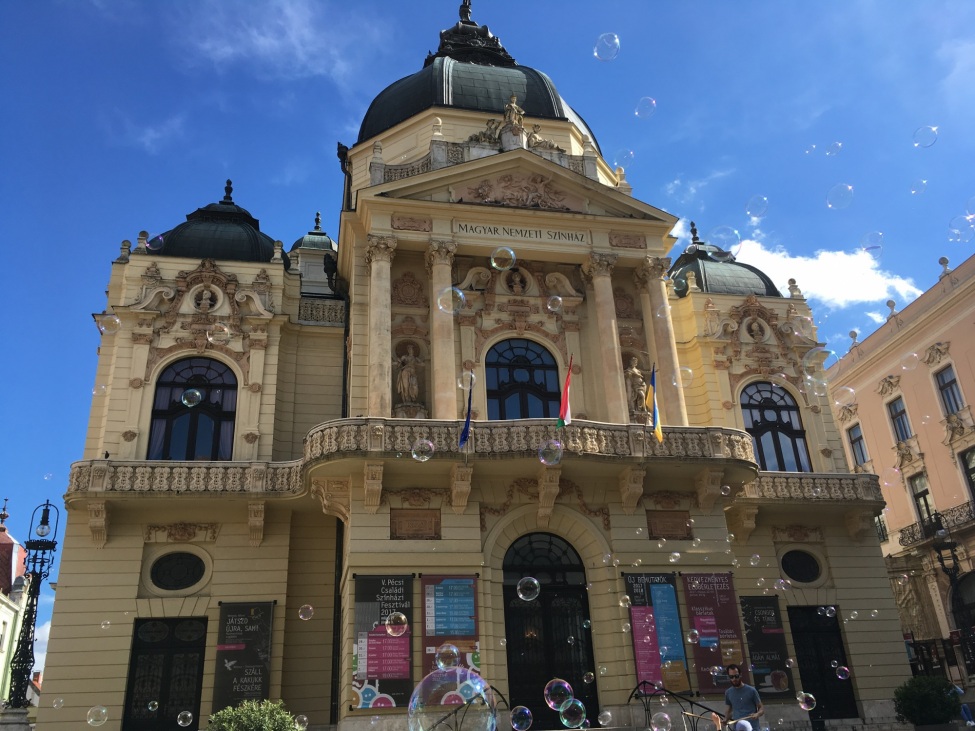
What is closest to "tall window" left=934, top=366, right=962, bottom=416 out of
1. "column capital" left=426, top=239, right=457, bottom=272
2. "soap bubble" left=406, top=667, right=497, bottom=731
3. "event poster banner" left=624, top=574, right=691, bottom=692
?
"event poster banner" left=624, top=574, right=691, bottom=692

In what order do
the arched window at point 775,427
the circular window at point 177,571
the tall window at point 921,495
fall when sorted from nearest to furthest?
1. the circular window at point 177,571
2. the arched window at point 775,427
3. the tall window at point 921,495

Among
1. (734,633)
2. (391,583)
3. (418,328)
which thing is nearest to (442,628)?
(391,583)

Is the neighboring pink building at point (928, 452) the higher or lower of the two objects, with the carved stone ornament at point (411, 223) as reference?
lower

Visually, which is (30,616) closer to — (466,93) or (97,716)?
(97,716)

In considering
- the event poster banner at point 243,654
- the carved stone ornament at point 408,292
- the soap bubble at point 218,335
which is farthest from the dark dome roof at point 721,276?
the event poster banner at point 243,654

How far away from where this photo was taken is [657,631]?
2267cm

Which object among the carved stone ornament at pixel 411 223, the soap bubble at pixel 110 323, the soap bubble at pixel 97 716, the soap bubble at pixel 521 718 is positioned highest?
the carved stone ornament at pixel 411 223

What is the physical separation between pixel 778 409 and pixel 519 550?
12422 millimetres

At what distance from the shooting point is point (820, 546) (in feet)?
94.6

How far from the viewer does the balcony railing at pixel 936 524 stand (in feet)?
118

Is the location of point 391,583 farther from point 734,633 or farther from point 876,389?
point 876,389

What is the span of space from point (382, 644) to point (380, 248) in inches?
483

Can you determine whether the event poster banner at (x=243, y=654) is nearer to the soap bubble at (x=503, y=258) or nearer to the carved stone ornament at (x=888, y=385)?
the soap bubble at (x=503, y=258)

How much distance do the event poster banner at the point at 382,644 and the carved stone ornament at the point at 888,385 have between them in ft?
99.1
